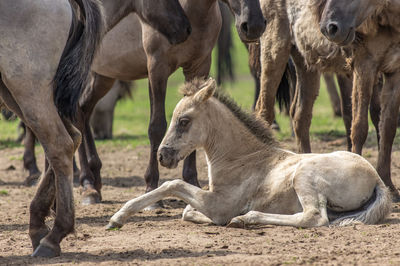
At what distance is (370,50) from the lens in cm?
683

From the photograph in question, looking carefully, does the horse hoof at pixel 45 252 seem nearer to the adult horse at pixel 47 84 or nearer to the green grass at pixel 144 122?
the adult horse at pixel 47 84

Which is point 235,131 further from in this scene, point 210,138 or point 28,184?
point 28,184

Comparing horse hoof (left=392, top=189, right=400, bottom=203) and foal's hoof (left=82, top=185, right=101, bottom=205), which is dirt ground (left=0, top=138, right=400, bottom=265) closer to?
horse hoof (left=392, top=189, right=400, bottom=203)

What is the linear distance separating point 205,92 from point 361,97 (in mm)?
1756

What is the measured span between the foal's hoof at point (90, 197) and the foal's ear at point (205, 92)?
224 centimetres

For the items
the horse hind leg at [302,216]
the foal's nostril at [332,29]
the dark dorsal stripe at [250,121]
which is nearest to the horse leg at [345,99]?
the foal's nostril at [332,29]

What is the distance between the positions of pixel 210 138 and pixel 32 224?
170 cm

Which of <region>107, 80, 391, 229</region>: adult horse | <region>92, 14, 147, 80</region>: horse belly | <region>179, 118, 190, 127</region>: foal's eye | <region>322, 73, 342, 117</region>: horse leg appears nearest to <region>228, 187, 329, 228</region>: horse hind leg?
<region>107, 80, 391, 229</region>: adult horse

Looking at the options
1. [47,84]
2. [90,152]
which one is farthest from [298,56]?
[47,84]

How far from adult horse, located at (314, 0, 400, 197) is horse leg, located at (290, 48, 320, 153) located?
141 cm

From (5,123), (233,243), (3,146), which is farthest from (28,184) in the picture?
(5,123)

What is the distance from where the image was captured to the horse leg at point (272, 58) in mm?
8148

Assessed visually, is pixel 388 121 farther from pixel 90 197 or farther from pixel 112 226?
pixel 90 197

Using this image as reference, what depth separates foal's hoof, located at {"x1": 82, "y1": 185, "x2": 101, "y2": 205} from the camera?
7.73 meters
